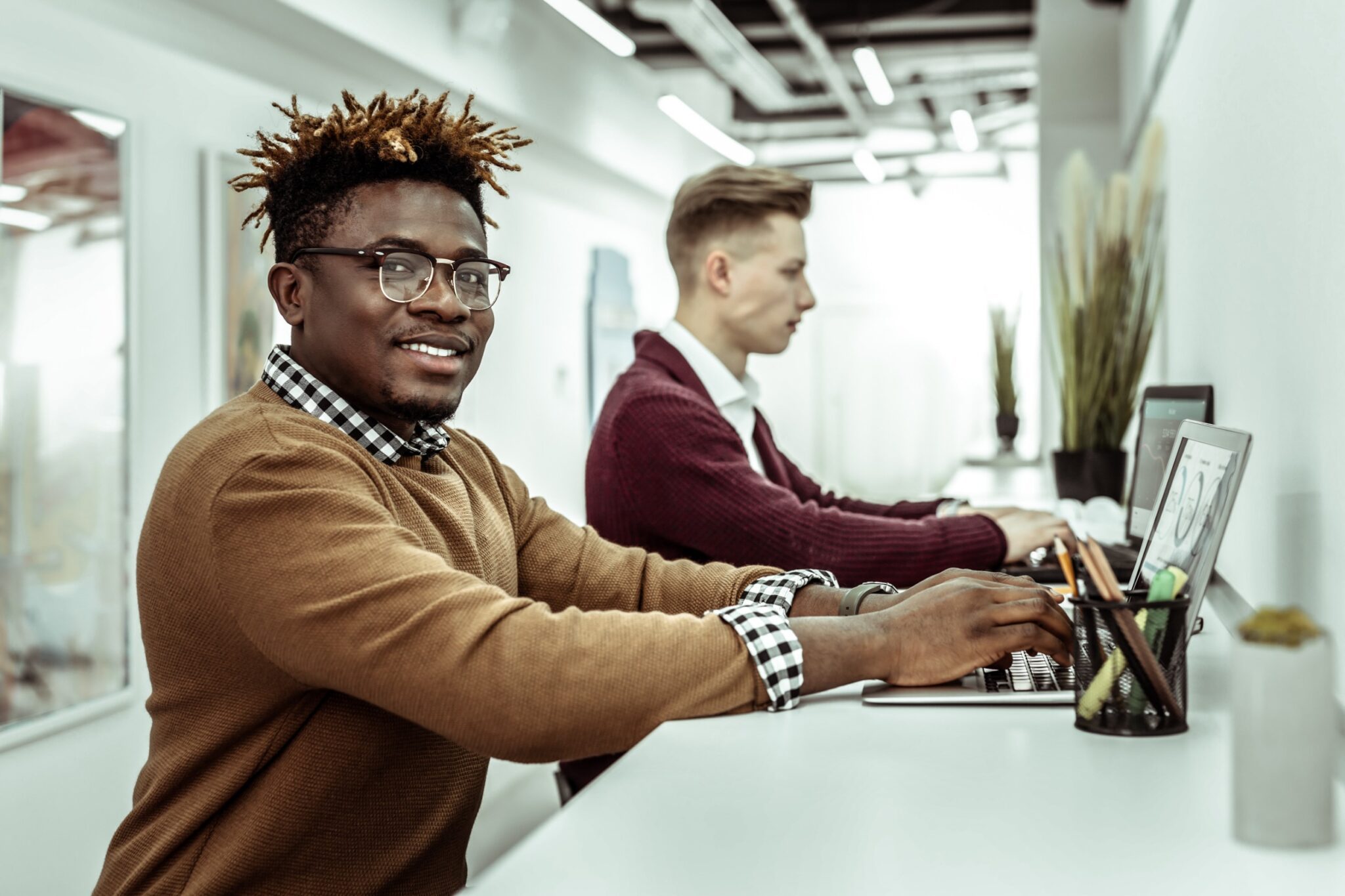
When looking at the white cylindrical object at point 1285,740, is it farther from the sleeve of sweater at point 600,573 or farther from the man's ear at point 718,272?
the man's ear at point 718,272

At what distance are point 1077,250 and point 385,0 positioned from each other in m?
2.34

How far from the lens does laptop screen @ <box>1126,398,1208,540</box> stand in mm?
2127

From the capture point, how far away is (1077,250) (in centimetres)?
333

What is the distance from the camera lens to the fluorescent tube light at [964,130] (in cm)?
775

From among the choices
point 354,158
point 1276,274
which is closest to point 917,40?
point 1276,274

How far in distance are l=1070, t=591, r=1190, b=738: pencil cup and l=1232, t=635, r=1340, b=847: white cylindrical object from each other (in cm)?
26

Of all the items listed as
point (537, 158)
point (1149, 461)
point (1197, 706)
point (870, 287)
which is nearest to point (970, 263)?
point (870, 287)

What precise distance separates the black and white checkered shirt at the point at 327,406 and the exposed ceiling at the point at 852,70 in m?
4.38

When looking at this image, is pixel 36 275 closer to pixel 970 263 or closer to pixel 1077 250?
pixel 1077 250

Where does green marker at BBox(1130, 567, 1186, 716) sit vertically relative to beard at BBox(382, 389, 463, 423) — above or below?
below

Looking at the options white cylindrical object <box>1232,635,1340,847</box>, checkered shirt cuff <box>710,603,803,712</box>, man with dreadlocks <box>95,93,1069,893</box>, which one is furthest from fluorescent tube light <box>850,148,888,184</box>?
white cylindrical object <box>1232,635,1340,847</box>

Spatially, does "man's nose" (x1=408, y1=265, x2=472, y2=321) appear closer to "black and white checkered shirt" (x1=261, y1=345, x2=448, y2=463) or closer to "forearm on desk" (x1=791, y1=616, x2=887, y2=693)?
"black and white checkered shirt" (x1=261, y1=345, x2=448, y2=463)

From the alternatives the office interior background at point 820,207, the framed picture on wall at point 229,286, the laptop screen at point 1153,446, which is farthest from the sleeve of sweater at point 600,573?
the framed picture on wall at point 229,286

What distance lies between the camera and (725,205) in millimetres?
2605
